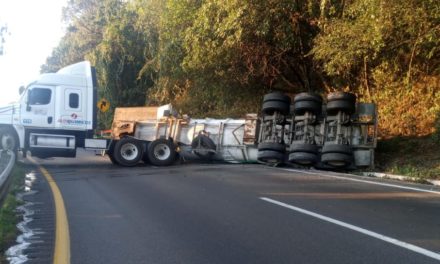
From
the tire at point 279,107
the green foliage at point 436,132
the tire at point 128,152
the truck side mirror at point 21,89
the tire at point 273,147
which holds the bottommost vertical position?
the tire at point 128,152

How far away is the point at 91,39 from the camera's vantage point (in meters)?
38.2

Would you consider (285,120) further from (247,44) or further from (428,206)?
(428,206)

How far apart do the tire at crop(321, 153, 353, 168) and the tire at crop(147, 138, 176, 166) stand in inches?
216

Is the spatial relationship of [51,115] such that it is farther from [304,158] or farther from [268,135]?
[304,158]

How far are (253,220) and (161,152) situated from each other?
36.0 ft

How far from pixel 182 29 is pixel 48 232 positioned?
51.8ft

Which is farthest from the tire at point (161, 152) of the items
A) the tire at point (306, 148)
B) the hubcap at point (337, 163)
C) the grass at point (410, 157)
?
the grass at point (410, 157)

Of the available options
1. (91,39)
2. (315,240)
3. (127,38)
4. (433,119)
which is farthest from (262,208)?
(91,39)

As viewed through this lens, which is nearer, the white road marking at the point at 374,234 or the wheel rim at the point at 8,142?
the white road marking at the point at 374,234

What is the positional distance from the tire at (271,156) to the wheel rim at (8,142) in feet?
26.4

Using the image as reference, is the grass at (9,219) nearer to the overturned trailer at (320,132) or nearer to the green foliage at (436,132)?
the overturned trailer at (320,132)

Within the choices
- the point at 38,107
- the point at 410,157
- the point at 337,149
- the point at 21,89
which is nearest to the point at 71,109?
the point at 38,107

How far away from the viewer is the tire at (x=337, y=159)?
15.1 meters

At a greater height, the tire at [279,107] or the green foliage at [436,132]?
the tire at [279,107]
